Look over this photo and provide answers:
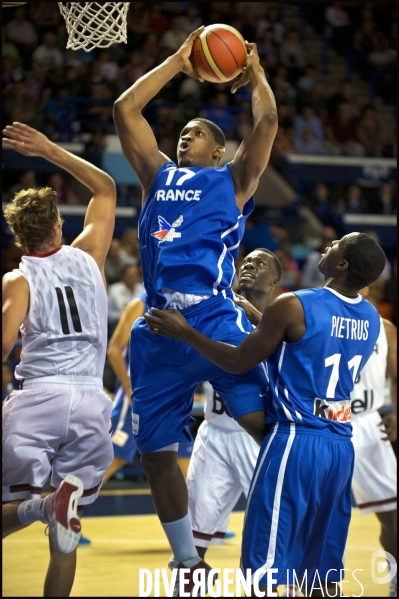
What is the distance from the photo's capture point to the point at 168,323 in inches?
167

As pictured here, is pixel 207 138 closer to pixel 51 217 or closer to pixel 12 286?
pixel 51 217

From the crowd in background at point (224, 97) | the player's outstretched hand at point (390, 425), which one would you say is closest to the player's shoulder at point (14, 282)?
the player's outstretched hand at point (390, 425)

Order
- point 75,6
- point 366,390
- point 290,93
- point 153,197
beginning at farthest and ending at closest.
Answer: point 290,93, point 366,390, point 75,6, point 153,197

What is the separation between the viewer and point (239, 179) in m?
4.64

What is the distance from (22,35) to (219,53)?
10109 mm

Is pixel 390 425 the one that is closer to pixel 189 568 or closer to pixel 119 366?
pixel 189 568

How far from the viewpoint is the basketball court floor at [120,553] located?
5594 millimetres

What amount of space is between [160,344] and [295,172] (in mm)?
10675

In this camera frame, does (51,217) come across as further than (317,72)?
No

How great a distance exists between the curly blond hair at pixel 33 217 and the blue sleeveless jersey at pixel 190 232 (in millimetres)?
522

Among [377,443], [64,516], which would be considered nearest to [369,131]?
[377,443]

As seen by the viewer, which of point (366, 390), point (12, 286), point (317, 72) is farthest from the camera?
point (317, 72)

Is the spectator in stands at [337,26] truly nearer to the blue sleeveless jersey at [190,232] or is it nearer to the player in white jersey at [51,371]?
the blue sleeveless jersey at [190,232]

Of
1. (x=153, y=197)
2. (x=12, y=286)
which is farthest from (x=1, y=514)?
(x=153, y=197)
